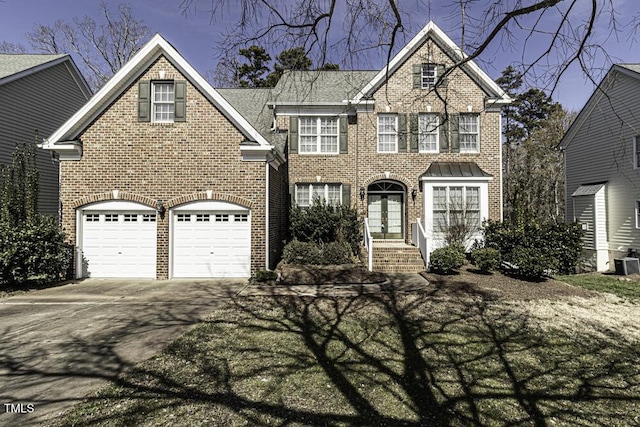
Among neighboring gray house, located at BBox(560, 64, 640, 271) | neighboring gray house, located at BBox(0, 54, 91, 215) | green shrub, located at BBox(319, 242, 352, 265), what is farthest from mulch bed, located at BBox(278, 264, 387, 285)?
neighboring gray house, located at BBox(0, 54, 91, 215)

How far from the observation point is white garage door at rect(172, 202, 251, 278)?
10.9m

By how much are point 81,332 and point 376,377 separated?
5.49 meters

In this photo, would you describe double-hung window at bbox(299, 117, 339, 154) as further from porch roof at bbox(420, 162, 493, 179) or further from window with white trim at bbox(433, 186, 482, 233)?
window with white trim at bbox(433, 186, 482, 233)

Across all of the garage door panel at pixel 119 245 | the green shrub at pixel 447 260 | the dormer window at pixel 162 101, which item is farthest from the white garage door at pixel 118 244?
the green shrub at pixel 447 260

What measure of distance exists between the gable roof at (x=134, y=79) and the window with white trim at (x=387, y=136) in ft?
19.7

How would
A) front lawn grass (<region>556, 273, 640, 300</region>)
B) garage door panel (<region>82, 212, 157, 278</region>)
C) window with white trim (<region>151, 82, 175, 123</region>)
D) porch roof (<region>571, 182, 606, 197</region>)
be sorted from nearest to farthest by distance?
front lawn grass (<region>556, 273, 640, 300</region>) → garage door panel (<region>82, 212, 157, 278</region>) → window with white trim (<region>151, 82, 175, 123</region>) → porch roof (<region>571, 182, 606, 197</region>)

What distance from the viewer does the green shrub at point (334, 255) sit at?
1118 cm

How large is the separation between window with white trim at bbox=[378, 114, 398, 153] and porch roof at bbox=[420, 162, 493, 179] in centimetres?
187

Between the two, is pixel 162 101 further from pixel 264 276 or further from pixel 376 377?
pixel 376 377

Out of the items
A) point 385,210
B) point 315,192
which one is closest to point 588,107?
point 385,210

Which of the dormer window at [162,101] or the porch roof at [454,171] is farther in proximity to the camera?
the porch roof at [454,171]

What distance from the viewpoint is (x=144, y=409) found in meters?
3.63

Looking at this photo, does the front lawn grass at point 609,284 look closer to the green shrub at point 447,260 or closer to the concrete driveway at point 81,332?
the green shrub at point 447,260

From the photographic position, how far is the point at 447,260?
10.8 m
